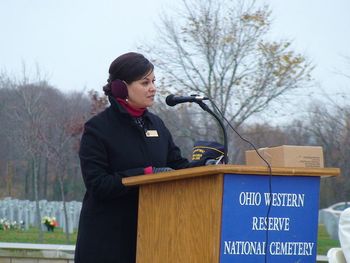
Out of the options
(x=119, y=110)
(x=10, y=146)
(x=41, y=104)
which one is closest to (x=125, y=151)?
(x=119, y=110)

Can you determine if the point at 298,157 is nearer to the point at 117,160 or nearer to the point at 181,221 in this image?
the point at 181,221

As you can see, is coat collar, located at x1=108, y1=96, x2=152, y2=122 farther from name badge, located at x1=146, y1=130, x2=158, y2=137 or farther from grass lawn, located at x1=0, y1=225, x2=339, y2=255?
grass lawn, located at x1=0, y1=225, x2=339, y2=255

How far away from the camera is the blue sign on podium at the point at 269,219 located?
328 centimetres

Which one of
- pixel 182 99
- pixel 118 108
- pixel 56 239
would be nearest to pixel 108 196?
pixel 118 108

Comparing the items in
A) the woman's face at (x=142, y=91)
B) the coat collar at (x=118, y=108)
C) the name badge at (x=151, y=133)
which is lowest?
the name badge at (x=151, y=133)

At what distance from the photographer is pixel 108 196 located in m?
3.88

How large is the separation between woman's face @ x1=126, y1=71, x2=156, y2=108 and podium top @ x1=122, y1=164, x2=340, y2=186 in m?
0.55

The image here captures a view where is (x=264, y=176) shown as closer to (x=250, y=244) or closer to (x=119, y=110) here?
(x=250, y=244)

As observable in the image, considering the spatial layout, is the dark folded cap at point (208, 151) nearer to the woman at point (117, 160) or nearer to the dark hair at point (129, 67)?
the woman at point (117, 160)

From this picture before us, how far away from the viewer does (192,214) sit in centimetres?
342

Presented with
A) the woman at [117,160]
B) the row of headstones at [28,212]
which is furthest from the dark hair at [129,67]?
the row of headstones at [28,212]

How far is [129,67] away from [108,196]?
0.68 m

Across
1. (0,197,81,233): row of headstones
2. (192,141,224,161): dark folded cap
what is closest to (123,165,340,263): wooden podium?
(192,141,224,161): dark folded cap

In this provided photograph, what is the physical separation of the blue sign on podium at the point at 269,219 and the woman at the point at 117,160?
0.70 meters
